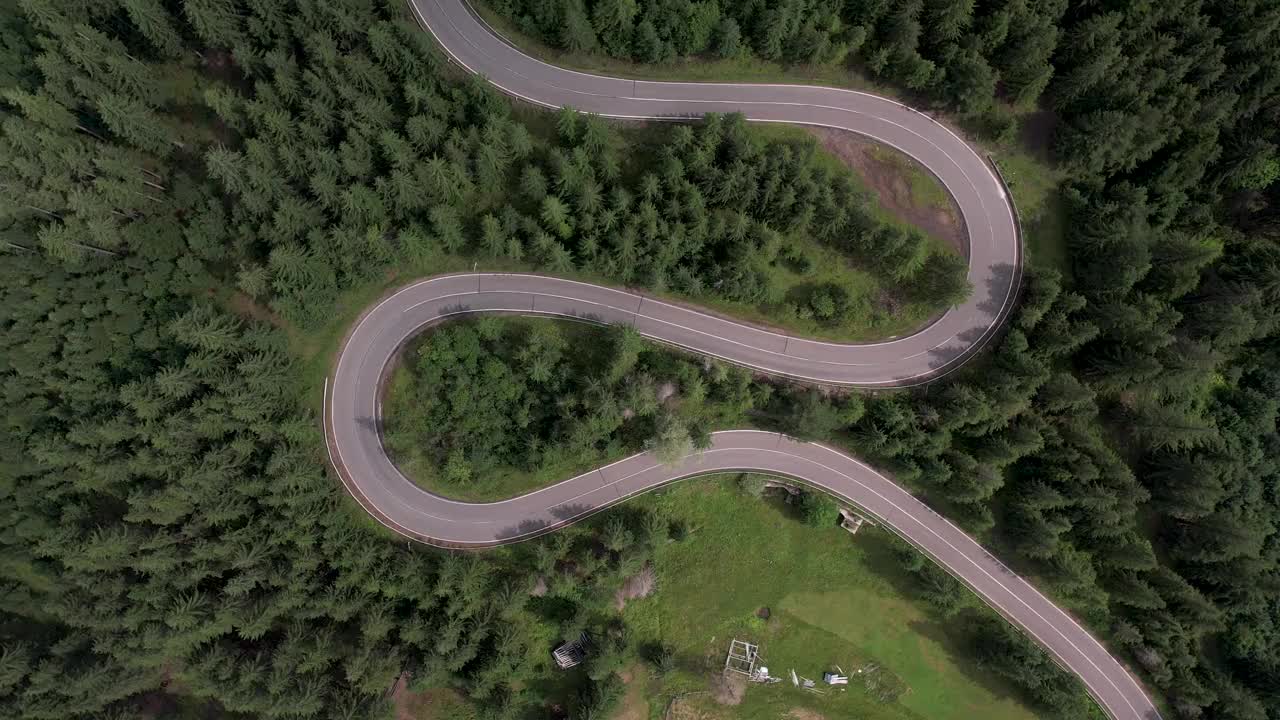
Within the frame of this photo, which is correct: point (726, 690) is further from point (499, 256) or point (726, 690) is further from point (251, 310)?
point (251, 310)

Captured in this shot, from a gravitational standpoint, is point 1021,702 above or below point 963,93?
below

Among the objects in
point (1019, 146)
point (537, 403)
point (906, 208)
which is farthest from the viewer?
point (906, 208)

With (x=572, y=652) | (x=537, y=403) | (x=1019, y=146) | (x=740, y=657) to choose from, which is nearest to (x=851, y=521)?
(x=740, y=657)

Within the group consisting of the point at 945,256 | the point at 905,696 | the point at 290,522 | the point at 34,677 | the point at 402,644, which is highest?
the point at 945,256

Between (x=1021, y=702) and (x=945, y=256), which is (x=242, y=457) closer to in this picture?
(x=945, y=256)

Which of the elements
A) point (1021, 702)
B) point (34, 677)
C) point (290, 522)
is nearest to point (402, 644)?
point (290, 522)

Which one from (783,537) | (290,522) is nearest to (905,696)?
(783,537)

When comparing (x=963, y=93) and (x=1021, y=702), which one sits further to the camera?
(x=1021, y=702)
